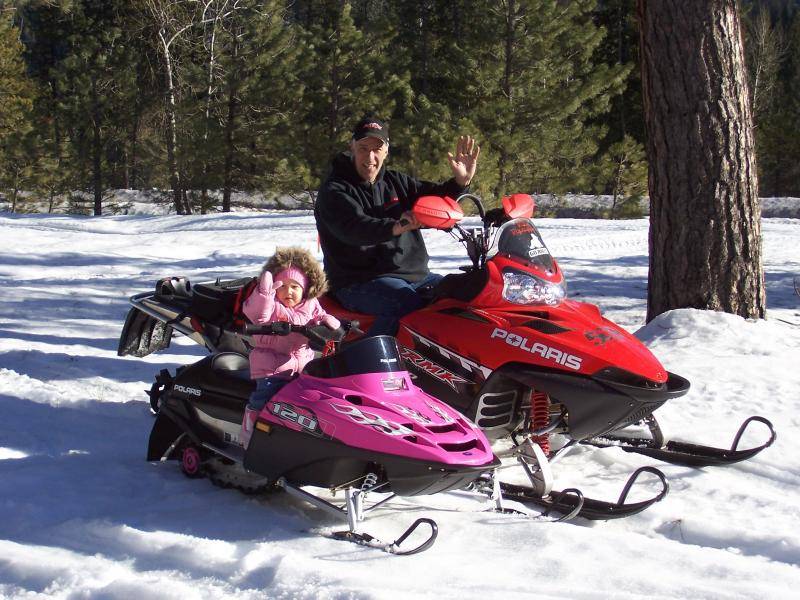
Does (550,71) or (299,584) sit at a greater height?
(550,71)

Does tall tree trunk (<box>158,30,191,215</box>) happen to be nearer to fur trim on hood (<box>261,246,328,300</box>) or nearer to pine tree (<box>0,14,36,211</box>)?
pine tree (<box>0,14,36,211</box>)

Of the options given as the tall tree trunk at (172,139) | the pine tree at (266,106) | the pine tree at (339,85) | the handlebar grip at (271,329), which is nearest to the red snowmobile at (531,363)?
the handlebar grip at (271,329)

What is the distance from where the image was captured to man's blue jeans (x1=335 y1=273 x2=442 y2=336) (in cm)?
475

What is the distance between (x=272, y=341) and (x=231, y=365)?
15.8 inches

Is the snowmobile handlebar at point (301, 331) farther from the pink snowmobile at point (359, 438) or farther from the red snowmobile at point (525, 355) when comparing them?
the red snowmobile at point (525, 355)

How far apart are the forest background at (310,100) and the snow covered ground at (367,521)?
43.7 ft

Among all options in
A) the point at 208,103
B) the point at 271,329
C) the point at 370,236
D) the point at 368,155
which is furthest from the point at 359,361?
the point at 208,103

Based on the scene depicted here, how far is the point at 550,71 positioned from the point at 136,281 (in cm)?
1487

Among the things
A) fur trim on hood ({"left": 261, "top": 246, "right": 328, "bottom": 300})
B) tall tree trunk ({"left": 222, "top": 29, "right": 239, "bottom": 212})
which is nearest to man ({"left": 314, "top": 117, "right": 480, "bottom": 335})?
fur trim on hood ({"left": 261, "top": 246, "right": 328, "bottom": 300})

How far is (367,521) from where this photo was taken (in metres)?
3.78

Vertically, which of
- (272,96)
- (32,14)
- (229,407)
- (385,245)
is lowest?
(229,407)

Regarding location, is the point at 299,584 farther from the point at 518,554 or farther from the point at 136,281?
the point at 136,281

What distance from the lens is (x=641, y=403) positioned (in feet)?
13.2

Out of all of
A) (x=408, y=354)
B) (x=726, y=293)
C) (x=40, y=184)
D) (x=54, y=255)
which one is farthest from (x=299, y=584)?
(x=40, y=184)
